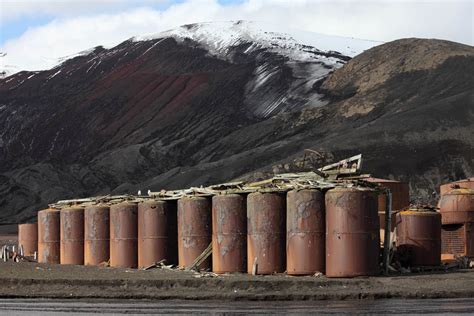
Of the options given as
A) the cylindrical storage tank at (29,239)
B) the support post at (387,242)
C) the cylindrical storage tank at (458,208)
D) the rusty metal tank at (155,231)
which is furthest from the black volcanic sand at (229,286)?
the cylindrical storage tank at (29,239)

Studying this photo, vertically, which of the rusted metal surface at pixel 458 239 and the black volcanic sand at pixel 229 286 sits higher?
the rusted metal surface at pixel 458 239

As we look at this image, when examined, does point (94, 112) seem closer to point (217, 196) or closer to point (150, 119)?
point (150, 119)

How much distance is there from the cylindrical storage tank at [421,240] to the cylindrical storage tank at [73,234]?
558 inches

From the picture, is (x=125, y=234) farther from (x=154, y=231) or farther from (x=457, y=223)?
(x=457, y=223)

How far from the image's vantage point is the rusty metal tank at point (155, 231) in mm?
39000

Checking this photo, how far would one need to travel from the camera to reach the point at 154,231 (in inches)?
1544

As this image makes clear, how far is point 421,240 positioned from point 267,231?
6.00m

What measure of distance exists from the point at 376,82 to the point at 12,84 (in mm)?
57939

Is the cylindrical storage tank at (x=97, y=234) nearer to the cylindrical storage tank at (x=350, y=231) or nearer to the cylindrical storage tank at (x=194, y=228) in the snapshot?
the cylindrical storage tank at (x=194, y=228)

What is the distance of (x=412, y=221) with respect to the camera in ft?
Answer: 121

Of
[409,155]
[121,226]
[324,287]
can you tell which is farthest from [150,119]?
[324,287]

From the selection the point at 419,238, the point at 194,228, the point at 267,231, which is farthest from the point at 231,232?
the point at 419,238

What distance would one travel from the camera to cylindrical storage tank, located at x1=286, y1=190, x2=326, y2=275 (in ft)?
108

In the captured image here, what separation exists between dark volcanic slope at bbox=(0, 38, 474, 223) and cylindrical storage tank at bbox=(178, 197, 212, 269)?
35.9 metres
